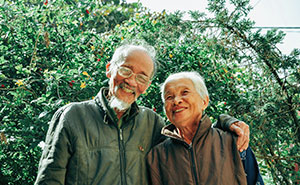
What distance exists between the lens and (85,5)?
314cm

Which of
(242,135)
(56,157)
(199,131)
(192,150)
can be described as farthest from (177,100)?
(56,157)

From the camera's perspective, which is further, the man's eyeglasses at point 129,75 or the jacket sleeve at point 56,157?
the man's eyeglasses at point 129,75

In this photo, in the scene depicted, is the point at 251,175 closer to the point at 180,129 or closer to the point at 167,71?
the point at 180,129

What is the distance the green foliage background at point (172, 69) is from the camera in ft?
9.73

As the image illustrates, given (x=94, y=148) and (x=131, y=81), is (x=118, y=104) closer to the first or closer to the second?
(x=131, y=81)

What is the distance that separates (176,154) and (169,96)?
0.46m

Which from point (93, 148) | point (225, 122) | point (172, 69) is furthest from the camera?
point (172, 69)

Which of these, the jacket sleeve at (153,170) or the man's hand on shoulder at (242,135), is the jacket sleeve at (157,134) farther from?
the man's hand on shoulder at (242,135)

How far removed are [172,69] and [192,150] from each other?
A: 1677mm

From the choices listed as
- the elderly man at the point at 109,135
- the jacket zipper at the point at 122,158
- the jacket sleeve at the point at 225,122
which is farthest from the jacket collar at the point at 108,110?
the jacket sleeve at the point at 225,122

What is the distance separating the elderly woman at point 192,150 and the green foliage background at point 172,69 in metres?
1.02

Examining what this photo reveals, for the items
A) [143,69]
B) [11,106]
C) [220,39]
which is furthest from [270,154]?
[11,106]

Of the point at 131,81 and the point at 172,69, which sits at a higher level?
the point at 172,69

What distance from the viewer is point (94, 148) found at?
1.56 metres
